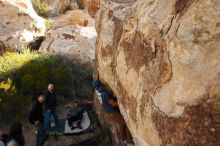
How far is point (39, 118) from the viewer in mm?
10258

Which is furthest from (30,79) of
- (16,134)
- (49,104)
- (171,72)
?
(171,72)

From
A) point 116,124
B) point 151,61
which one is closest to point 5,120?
point 116,124

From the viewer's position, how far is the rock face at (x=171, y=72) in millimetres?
6055

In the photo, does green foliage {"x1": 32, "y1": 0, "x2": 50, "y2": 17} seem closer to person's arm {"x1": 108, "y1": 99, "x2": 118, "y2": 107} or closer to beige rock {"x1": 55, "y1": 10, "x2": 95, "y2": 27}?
beige rock {"x1": 55, "y1": 10, "x2": 95, "y2": 27}

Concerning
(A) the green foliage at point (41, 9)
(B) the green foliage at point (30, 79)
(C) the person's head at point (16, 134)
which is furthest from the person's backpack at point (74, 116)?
(A) the green foliage at point (41, 9)

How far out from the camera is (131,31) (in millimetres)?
8445

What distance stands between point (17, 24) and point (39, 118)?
8.76m

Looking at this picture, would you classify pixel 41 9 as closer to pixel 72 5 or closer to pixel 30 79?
pixel 72 5

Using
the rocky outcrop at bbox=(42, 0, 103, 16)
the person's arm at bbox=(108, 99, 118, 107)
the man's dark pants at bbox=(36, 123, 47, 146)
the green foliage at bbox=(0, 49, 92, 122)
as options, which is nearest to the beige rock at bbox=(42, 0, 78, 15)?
the rocky outcrop at bbox=(42, 0, 103, 16)

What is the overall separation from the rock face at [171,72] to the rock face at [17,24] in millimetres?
9309

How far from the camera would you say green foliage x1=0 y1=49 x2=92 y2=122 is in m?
12.5

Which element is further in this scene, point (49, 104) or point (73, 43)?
point (73, 43)

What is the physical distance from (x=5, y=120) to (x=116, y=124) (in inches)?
145

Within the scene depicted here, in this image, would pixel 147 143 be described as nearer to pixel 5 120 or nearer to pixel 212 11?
pixel 212 11
